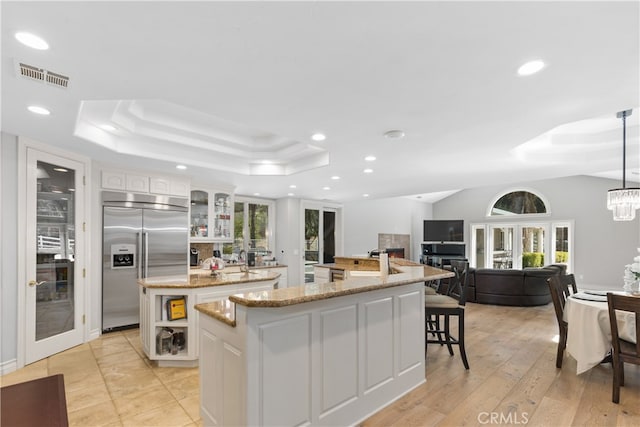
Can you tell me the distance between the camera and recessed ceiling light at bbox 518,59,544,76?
75.4 inches

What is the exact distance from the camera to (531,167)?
4637mm

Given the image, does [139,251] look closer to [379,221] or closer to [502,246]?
[379,221]

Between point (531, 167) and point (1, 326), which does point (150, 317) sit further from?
point (531, 167)

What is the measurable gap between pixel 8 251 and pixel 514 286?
7.60 meters

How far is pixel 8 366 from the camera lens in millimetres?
3205

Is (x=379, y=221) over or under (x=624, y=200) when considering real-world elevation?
under

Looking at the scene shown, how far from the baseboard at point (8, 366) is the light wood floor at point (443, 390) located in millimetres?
92

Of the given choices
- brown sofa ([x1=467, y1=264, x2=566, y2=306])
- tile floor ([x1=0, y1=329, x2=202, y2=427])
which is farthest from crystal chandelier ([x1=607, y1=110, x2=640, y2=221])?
tile floor ([x1=0, y1=329, x2=202, y2=427])

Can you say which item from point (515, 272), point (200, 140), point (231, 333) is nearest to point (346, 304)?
point (231, 333)

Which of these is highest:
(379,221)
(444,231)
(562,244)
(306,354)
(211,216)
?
(211,216)

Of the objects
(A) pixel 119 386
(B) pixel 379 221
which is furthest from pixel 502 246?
(A) pixel 119 386

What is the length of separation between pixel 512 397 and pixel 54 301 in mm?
4731

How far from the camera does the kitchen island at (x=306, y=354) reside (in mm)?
1897

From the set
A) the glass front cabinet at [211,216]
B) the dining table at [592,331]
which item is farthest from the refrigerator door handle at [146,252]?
the dining table at [592,331]
